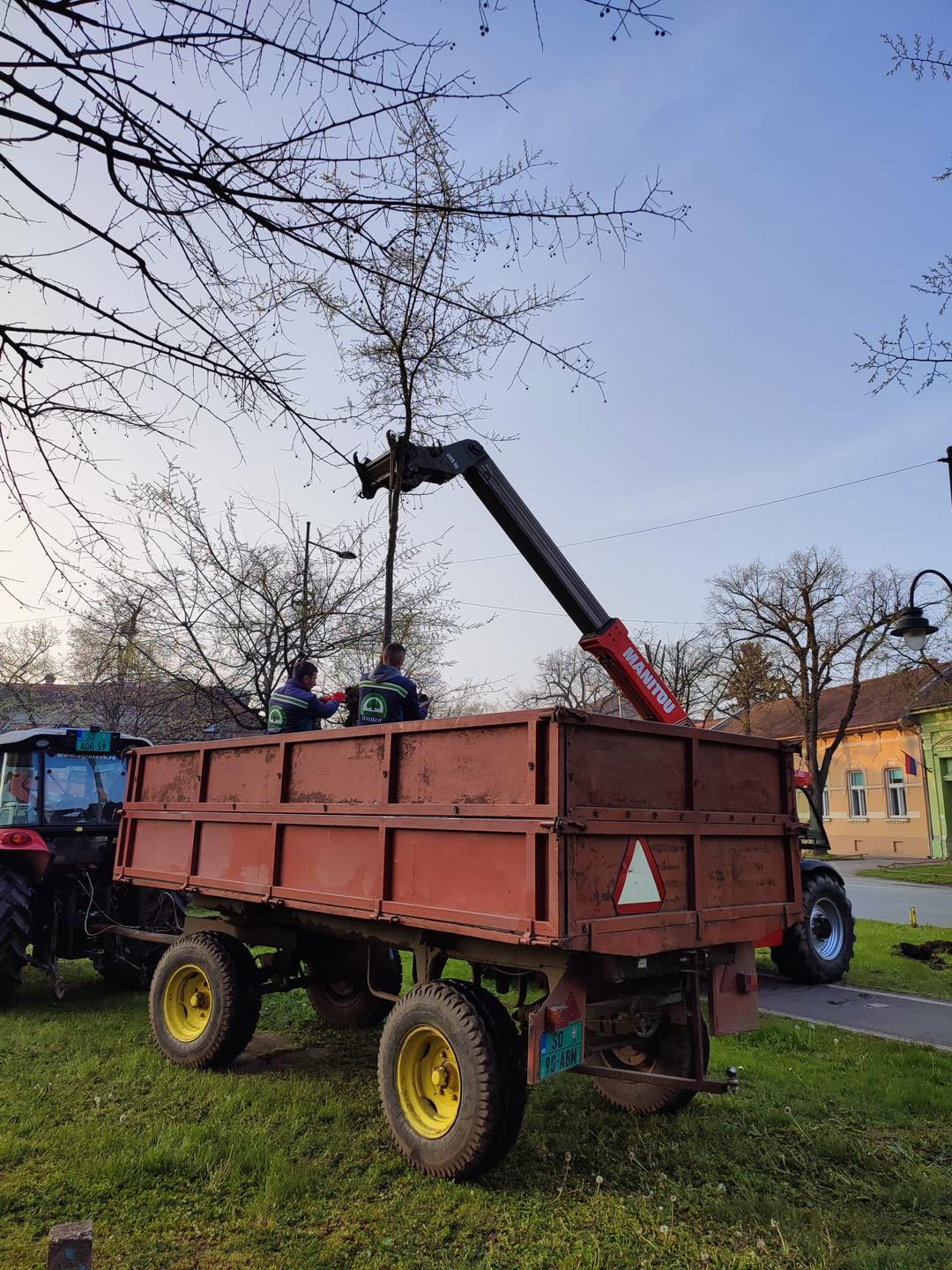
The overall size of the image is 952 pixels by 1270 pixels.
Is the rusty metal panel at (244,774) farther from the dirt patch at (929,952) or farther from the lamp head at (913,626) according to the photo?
the lamp head at (913,626)

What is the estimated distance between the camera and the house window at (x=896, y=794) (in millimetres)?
33844

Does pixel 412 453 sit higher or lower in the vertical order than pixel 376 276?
higher

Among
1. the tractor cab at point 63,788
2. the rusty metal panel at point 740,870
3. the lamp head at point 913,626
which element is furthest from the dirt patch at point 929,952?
the tractor cab at point 63,788

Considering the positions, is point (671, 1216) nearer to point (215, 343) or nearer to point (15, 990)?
point (215, 343)

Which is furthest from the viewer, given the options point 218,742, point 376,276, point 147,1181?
point 218,742

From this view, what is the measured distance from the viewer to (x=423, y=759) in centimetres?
459

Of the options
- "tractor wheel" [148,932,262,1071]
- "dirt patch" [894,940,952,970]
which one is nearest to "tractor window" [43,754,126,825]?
"tractor wheel" [148,932,262,1071]

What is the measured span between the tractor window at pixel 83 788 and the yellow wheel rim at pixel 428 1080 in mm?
4861

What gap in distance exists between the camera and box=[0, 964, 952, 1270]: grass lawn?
11.7 ft

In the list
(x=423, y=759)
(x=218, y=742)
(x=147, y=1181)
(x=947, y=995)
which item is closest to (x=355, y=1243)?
(x=147, y=1181)

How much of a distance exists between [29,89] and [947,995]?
9501mm

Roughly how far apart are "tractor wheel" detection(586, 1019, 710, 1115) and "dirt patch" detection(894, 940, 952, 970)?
604 centimetres

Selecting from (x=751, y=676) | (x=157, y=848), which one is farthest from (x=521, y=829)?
(x=751, y=676)

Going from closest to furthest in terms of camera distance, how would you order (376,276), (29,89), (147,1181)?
1. (29,89)
2. (376,276)
3. (147,1181)
